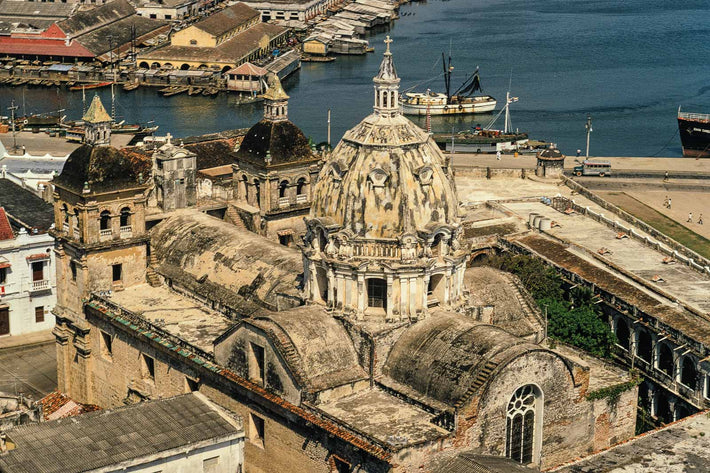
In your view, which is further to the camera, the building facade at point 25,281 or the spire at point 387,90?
the building facade at point 25,281

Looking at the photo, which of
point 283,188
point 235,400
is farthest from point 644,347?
point 235,400

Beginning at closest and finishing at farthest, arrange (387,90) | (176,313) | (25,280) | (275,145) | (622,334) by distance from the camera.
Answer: (387,90) < (176,313) < (622,334) < (275,145) < (25,280)

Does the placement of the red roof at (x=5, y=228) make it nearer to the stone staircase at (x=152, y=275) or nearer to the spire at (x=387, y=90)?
the stone staircase at (x=152, y=275)

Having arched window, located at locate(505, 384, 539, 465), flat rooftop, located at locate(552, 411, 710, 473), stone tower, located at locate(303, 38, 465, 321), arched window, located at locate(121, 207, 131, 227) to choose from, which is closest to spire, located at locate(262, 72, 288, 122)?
arched window, located at locate(121, 207, 131, 227)

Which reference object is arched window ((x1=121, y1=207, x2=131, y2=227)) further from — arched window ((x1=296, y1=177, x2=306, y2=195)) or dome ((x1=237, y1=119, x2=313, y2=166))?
arched window ((x1=296, y1=177, x2=306, y2=195))

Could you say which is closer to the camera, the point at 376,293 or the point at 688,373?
the point at 376,293

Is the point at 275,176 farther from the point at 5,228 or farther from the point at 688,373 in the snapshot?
the point at 688,373

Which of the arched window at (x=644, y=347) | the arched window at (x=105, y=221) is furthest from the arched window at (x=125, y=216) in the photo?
the arched window at (x=644, y=347)
